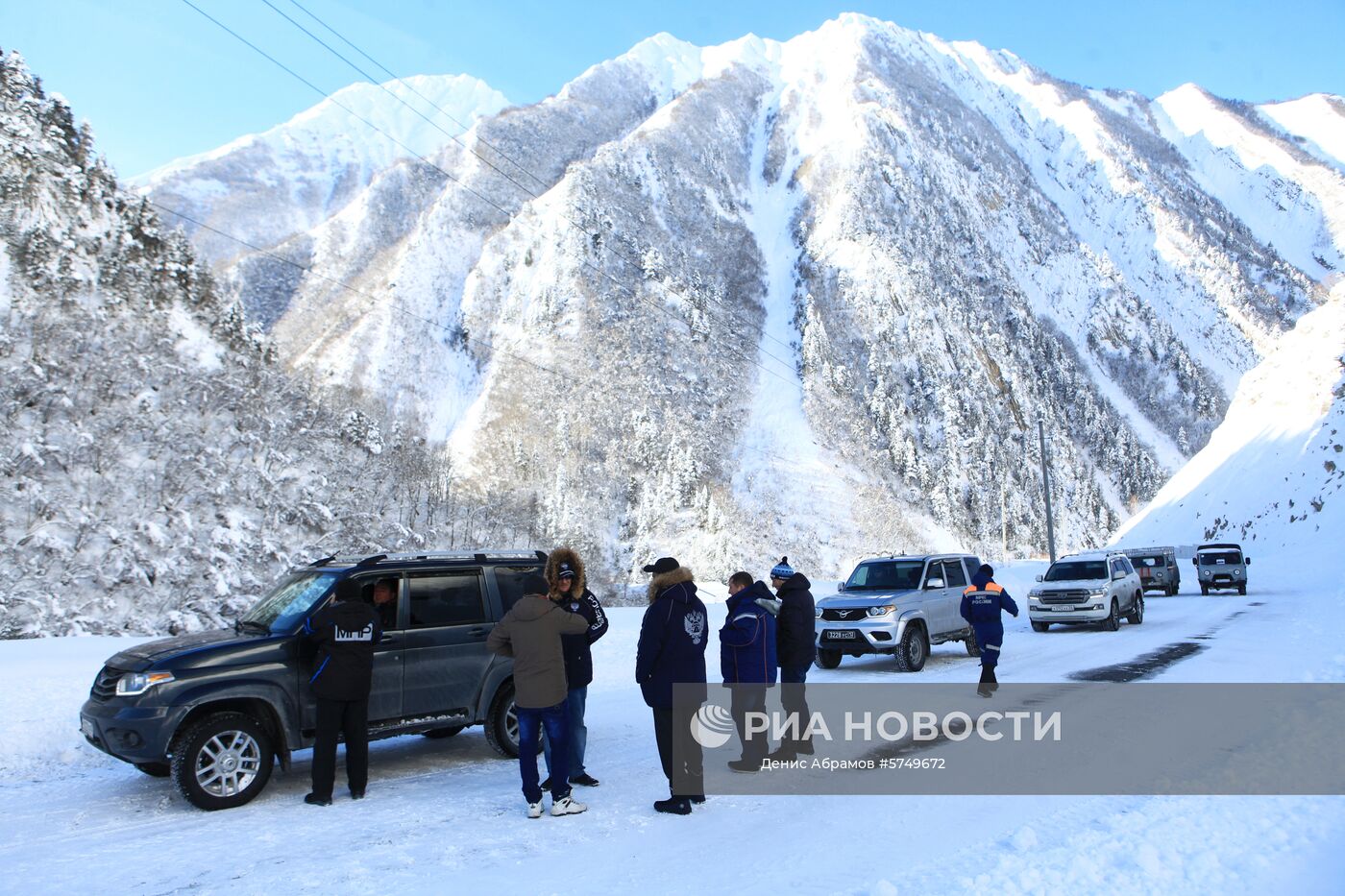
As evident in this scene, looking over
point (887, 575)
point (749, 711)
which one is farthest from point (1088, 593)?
point (749, 711)

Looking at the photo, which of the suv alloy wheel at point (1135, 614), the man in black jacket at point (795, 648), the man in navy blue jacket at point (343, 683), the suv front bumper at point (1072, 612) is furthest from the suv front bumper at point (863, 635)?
the suv alloy wheel at point (1135, 614)

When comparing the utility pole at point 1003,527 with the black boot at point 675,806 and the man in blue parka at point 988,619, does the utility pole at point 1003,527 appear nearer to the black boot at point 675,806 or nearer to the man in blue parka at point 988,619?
the man in blue parka at point 988,619

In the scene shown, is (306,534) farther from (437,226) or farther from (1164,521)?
(437,226)

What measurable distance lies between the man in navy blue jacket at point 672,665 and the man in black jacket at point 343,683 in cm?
234

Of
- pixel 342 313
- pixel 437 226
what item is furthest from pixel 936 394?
pixel 342 313

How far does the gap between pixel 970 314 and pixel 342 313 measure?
68.4 m

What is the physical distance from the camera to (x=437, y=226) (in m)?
92.4

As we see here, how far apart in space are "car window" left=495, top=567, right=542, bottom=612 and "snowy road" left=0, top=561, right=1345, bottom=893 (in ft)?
5.26

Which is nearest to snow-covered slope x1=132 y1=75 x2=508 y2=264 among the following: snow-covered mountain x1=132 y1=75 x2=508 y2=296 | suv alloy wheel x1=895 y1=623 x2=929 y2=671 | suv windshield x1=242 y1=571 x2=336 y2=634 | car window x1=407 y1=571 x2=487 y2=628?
snow-covered mountain x1=132 y1=75 x2=508 y2=296

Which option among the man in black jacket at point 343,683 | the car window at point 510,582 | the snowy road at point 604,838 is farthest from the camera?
the car window at point 510,582

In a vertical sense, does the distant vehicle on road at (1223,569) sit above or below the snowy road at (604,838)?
below

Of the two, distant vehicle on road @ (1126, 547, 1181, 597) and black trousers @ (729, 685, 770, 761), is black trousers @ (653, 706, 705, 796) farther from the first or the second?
distant vehicle on road @ (1126, 547, 1181, 597)

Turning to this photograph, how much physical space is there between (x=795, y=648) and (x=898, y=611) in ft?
21.1

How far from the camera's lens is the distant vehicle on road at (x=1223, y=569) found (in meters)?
31.7
